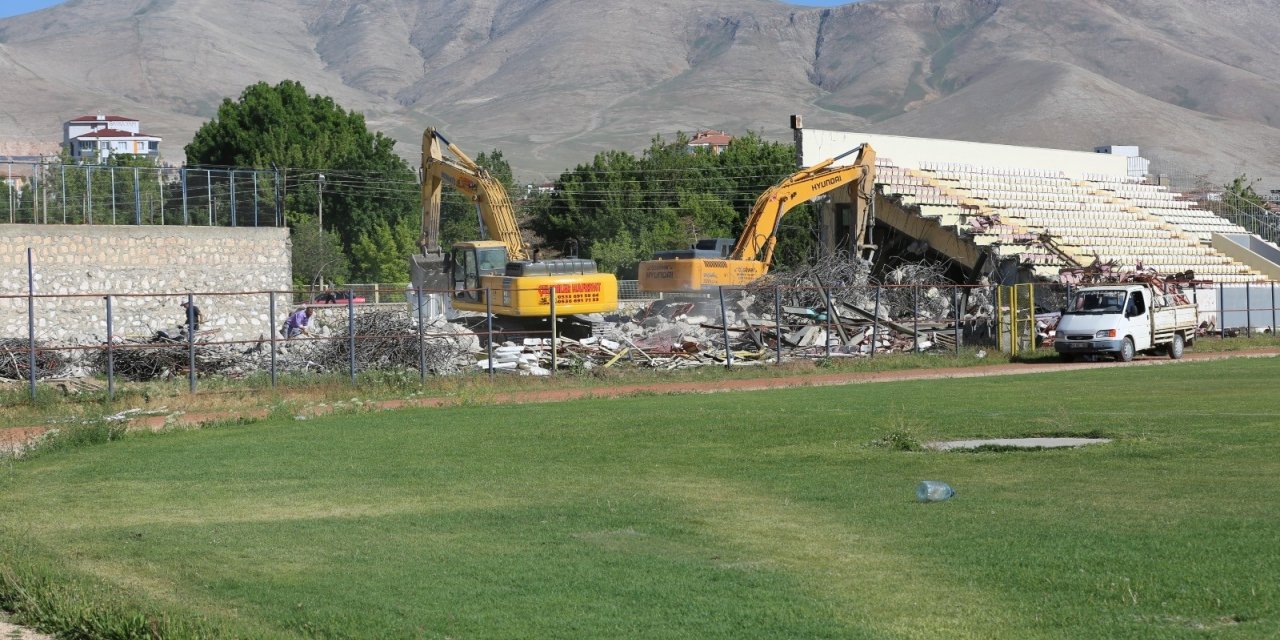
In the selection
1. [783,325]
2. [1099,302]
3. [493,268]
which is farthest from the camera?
[493,268]

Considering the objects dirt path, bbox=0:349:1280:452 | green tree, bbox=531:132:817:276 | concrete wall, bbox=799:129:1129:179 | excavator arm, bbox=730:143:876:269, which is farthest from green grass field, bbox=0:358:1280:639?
green tree, bbox=531:132:817:276

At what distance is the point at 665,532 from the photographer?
1140cm

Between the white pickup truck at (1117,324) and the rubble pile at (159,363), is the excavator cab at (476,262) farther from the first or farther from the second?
the white pickup truck at (1117,324)

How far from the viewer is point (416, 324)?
32.6m

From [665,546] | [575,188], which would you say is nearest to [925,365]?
[665,546]

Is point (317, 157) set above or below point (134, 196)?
above

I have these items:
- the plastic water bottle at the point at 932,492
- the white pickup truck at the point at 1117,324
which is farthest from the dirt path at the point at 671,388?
the plastic water bottle at the point at 932,492

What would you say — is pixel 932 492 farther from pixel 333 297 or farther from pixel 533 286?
pixel 333 297

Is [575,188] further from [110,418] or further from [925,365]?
[110,418]

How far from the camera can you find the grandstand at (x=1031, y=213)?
49.5 metres

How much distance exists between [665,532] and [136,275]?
111 ft

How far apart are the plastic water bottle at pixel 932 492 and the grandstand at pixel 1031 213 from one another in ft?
119

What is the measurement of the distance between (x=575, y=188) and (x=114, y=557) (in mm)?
77889

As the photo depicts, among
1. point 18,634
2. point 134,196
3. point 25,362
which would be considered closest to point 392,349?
point 25,362
